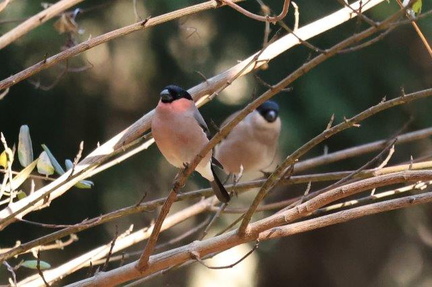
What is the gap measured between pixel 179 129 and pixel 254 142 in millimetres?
1216

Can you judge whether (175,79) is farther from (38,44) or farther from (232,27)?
(38,44)

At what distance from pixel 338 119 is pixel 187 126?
6.46 feet

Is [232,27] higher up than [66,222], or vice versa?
[232,27]

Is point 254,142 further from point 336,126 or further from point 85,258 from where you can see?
point 336,126

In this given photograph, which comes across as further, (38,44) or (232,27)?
(232,27)

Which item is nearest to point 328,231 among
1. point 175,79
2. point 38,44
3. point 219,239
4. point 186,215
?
point 175,79

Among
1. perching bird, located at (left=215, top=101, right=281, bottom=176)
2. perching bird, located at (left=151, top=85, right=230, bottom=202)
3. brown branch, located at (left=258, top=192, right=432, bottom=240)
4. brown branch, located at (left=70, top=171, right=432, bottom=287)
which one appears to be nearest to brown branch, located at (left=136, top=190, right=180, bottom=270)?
brown branch, located at (left=70, top=171, right=432, bottom=287)

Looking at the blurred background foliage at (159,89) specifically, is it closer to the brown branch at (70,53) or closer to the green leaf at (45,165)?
the green leaf at (45,165)

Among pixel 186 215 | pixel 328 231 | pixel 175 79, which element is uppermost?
pixel 175 79

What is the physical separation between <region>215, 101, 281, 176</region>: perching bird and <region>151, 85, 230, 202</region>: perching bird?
111cm

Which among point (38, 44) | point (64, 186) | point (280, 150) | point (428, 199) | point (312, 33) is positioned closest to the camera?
point (428, 199)

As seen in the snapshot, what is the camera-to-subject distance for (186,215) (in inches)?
85.9

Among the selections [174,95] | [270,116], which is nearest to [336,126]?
[174,95]

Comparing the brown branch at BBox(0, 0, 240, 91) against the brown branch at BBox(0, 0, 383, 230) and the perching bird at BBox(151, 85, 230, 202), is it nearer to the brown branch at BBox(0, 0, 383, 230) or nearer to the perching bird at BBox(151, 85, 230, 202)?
the brown branch at BBox(0, 0, 383, 230)
